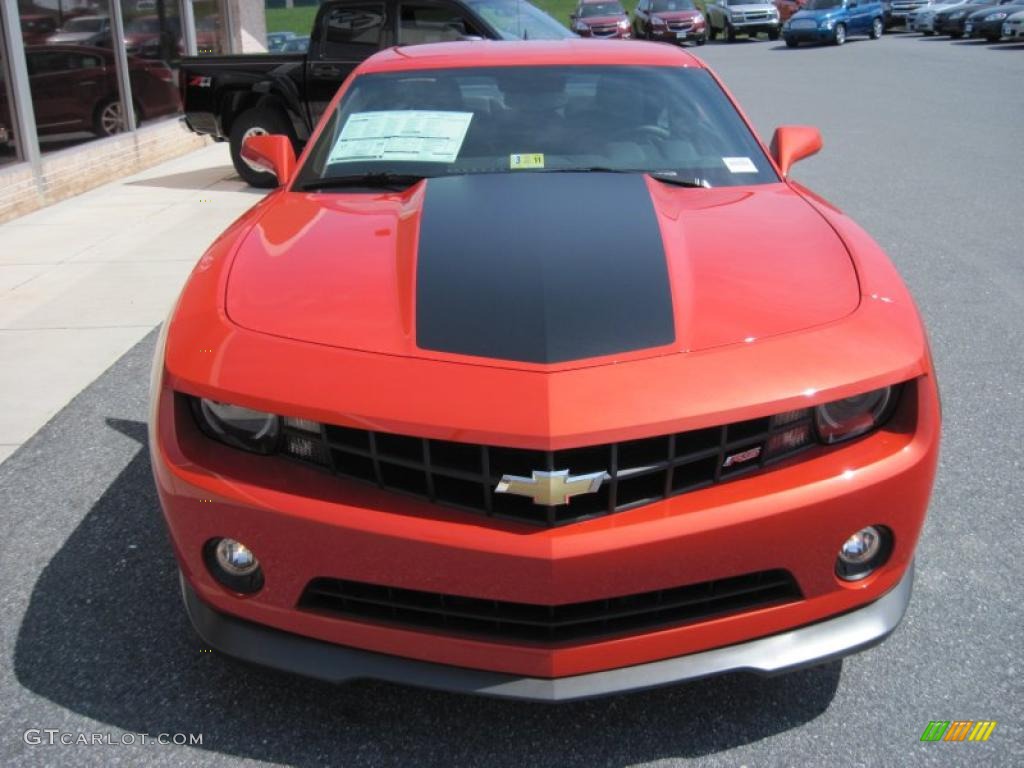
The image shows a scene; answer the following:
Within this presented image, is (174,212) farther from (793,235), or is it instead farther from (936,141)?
(936,141)

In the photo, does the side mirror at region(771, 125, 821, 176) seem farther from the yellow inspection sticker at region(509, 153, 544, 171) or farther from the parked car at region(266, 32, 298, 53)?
the parked car at region(266, 32, 298, 53)

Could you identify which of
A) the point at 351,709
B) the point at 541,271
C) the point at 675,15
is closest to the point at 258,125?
the point at 541,271

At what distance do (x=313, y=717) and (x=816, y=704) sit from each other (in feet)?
4.00

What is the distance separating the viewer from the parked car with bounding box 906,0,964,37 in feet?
102

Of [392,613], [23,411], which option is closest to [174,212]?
[23,411]

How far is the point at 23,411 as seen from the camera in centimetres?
449

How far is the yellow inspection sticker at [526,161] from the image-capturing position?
342 cm

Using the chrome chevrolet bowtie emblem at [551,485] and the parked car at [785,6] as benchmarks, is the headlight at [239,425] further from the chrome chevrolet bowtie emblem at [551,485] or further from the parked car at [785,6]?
the parked car at [785,6]

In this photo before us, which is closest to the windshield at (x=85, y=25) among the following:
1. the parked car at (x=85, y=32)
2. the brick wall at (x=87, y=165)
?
the parked car at (x=85, y=32)

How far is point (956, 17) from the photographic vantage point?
29594mm

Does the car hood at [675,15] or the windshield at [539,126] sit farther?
the car hood at [675,15]

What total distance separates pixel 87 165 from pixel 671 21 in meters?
23.2

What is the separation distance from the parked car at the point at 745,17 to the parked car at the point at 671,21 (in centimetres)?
241

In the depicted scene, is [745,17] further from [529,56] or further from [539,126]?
[539,126]
